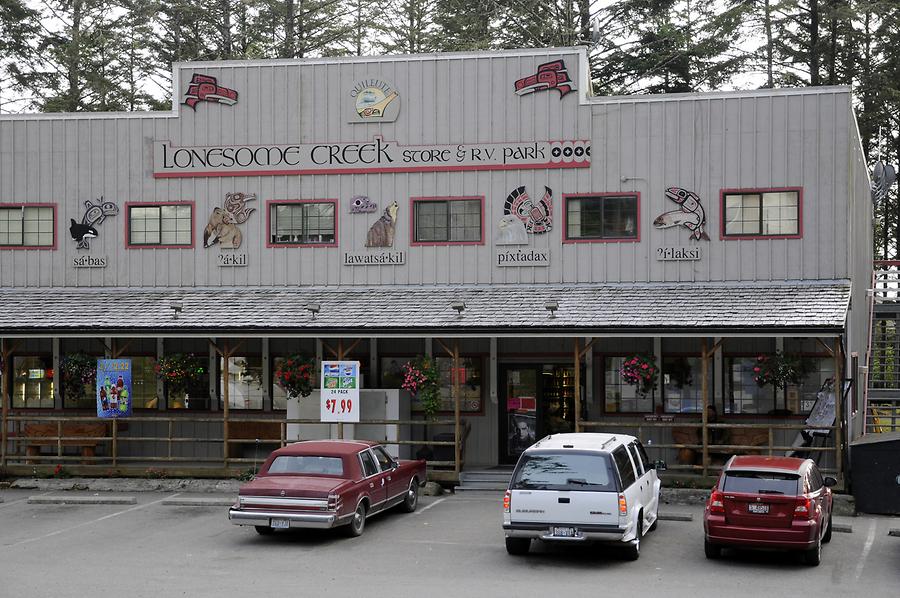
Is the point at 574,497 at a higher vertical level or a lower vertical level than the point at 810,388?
lower

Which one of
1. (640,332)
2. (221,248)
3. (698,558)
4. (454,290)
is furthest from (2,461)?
(698,558)

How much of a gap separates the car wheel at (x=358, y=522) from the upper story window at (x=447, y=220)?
29.2 ft

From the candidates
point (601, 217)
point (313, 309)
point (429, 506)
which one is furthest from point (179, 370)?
point (601, 217)

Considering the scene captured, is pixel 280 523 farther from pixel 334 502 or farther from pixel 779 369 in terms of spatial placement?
pixel 779 369

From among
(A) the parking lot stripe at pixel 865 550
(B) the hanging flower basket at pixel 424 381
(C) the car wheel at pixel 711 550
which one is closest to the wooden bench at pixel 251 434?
(B) the hanging flower basket at pixel 424 381

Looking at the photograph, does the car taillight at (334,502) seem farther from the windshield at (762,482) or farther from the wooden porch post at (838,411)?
the wooden porch post at (838,411)

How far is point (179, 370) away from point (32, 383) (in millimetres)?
4354

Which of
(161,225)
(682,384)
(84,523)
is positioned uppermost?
(161,225)

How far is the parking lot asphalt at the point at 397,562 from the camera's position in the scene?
15.2 meters

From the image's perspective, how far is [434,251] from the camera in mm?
26484

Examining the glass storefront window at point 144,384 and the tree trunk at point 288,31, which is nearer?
the glass storefront window at point 144,384

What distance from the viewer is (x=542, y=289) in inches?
1017

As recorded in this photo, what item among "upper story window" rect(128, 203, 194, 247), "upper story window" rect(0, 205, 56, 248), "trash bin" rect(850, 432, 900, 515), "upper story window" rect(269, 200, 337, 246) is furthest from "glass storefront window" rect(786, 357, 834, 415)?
"upper story window" rect(0, 205, 56, 248)

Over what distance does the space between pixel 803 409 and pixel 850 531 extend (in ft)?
17.6
